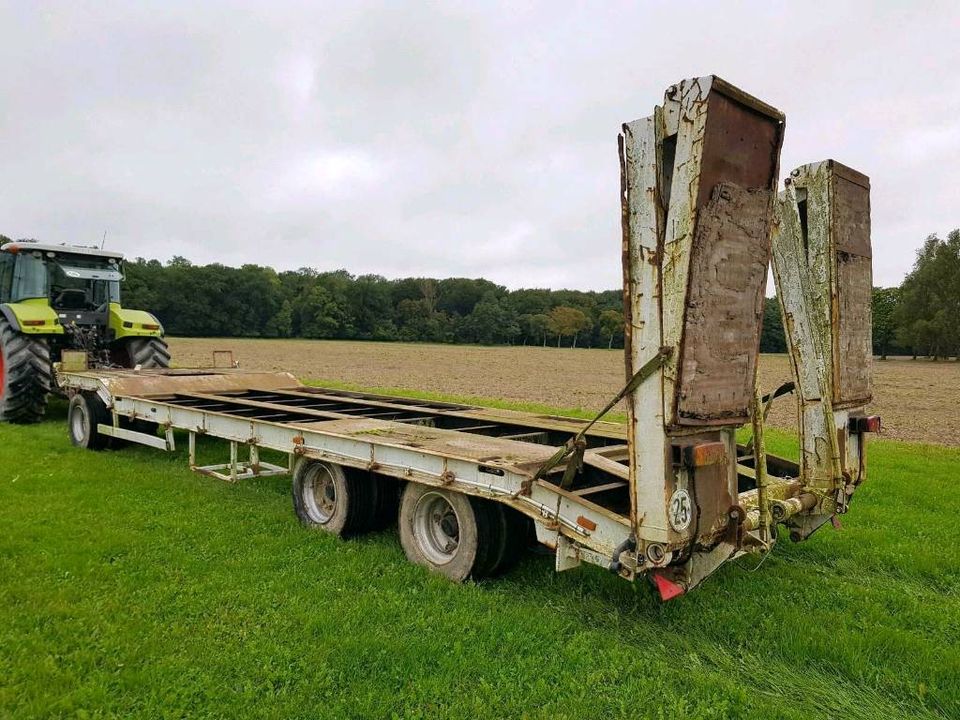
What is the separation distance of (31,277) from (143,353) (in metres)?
1.98

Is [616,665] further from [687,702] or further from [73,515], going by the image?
[73,515]

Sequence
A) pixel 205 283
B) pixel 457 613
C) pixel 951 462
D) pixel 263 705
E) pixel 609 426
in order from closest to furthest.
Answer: pixel 263 705, pixel 457 613, pixel 609 426, pixel 951 462, pixel 205 283

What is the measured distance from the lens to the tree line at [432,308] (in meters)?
59.8

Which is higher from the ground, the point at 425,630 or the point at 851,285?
the point at 851,285

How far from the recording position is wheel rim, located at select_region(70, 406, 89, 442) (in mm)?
8594

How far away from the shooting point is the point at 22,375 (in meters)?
9.91

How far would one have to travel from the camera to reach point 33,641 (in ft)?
11.4

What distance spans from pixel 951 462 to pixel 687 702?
820 cm

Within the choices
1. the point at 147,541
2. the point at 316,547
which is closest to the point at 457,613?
the point at 316,547

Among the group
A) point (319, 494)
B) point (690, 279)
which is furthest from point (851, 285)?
point (319, 494)

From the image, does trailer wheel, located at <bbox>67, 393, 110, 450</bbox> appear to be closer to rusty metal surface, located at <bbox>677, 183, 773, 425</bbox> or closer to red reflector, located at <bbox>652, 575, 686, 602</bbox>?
red reflector, located at <bbox>652, 575, 686, 602</bbox>

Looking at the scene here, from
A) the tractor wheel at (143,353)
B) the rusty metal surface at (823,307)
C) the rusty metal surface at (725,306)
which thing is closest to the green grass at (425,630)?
the rusty metal surface at (823,307)

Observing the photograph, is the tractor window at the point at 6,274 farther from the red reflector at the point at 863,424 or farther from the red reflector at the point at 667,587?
the red reflector at the point at 863,424

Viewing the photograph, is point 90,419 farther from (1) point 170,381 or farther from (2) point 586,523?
(2) point 586,523
